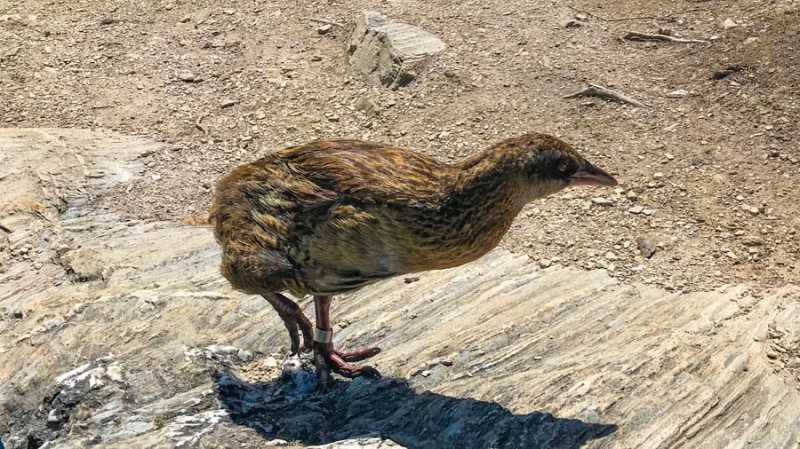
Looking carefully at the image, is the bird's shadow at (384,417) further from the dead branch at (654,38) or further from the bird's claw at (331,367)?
the dead branch at (654,38)

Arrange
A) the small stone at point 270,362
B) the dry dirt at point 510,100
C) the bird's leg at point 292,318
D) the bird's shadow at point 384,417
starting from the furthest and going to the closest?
the dry dirt at point 510,100, the small stone at point 270,362, the bird's leg at point 292,318, the bird's shadow at point 384,417

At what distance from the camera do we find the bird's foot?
222 inches

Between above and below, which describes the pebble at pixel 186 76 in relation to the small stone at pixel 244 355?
above

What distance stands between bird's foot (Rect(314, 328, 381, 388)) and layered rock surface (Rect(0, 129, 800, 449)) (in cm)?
9

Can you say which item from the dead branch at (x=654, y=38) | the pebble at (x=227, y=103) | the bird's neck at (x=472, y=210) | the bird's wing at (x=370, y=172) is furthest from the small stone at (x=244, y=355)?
the dead branch at (x=654, y=38)

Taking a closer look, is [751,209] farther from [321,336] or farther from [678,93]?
[321,336]

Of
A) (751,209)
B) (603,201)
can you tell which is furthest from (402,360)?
(751,209)

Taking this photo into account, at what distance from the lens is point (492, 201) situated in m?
4.77

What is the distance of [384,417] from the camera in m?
5.20

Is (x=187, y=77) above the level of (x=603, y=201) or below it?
above

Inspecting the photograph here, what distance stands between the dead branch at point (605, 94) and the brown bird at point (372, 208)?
3.86 meters

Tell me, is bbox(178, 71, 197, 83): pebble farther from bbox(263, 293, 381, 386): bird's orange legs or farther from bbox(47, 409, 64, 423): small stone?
bbox(47, 409, 64, 423): small stone

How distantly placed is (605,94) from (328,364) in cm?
486

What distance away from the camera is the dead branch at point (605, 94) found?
28.7 ft
